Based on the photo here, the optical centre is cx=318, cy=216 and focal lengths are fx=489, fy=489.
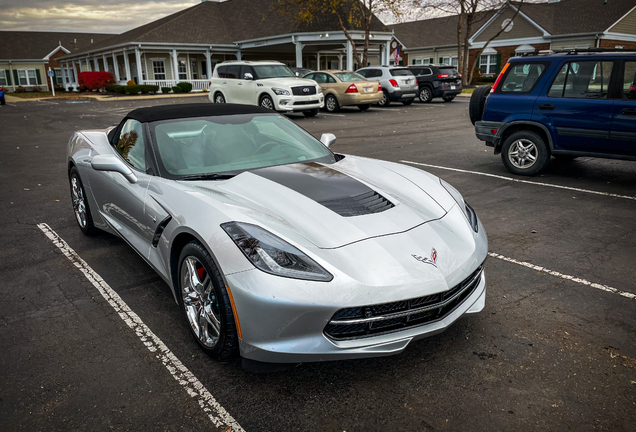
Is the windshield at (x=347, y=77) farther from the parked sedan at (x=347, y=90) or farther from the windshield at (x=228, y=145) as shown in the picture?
the windshield at (x=228, y=145)

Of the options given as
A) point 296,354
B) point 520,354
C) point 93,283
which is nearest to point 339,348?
point 296,354

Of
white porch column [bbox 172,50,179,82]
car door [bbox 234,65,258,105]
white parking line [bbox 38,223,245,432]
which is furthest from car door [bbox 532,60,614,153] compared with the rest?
white porch column [bbox 172,50,179,82]

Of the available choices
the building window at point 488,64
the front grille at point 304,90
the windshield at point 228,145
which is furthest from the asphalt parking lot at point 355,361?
the building window at point 488,64

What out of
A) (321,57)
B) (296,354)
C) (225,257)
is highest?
(321,57)

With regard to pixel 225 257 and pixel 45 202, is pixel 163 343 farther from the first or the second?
pixel 45 202

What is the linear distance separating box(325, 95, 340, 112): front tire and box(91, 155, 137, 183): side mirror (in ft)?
54.7

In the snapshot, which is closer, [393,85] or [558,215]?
[558,215]

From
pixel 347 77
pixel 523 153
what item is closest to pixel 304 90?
pixel 347 77

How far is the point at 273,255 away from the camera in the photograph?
2627 millimetres

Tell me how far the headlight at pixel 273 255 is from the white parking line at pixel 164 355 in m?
0.79

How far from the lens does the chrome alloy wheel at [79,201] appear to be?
523 cm

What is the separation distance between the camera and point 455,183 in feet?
24.7

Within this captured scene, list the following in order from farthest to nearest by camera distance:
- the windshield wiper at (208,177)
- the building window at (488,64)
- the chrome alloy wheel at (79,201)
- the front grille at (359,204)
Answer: the building window at (488,64)
the chrome alloy wheel at (79,201)
the windshield wiper at (208,177)
the front grille at (359,204)

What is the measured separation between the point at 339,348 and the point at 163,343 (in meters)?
1.32
